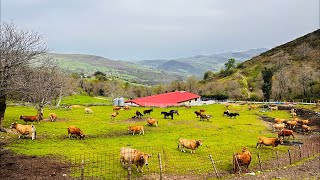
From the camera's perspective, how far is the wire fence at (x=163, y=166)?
1820 centimetres

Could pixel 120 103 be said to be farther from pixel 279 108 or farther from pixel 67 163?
pixel 67 163

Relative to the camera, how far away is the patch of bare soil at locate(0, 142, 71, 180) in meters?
17.6

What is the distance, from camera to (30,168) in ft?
62.0

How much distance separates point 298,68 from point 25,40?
133 metres

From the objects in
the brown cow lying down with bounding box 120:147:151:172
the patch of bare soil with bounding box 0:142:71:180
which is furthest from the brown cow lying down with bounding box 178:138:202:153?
the patch of bare soil with bounding box 0:142:71:180

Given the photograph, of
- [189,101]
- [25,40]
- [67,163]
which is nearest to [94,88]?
[189,101]

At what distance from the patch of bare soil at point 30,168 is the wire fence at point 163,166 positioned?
12cm

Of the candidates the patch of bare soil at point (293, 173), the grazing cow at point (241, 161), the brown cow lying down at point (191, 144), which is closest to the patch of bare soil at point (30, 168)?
the brown cow lying down at point (191, 144)

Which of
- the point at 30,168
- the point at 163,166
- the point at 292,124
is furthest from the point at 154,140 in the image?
the point at 292,124

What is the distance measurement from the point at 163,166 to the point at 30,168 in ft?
27.7

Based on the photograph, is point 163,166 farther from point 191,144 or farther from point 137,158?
point 191,144

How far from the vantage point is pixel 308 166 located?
22.0 meters

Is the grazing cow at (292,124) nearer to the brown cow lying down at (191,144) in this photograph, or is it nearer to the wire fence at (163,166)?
the wire fence at (163,166)

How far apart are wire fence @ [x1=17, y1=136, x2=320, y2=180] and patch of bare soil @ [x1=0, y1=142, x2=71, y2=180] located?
120mm
